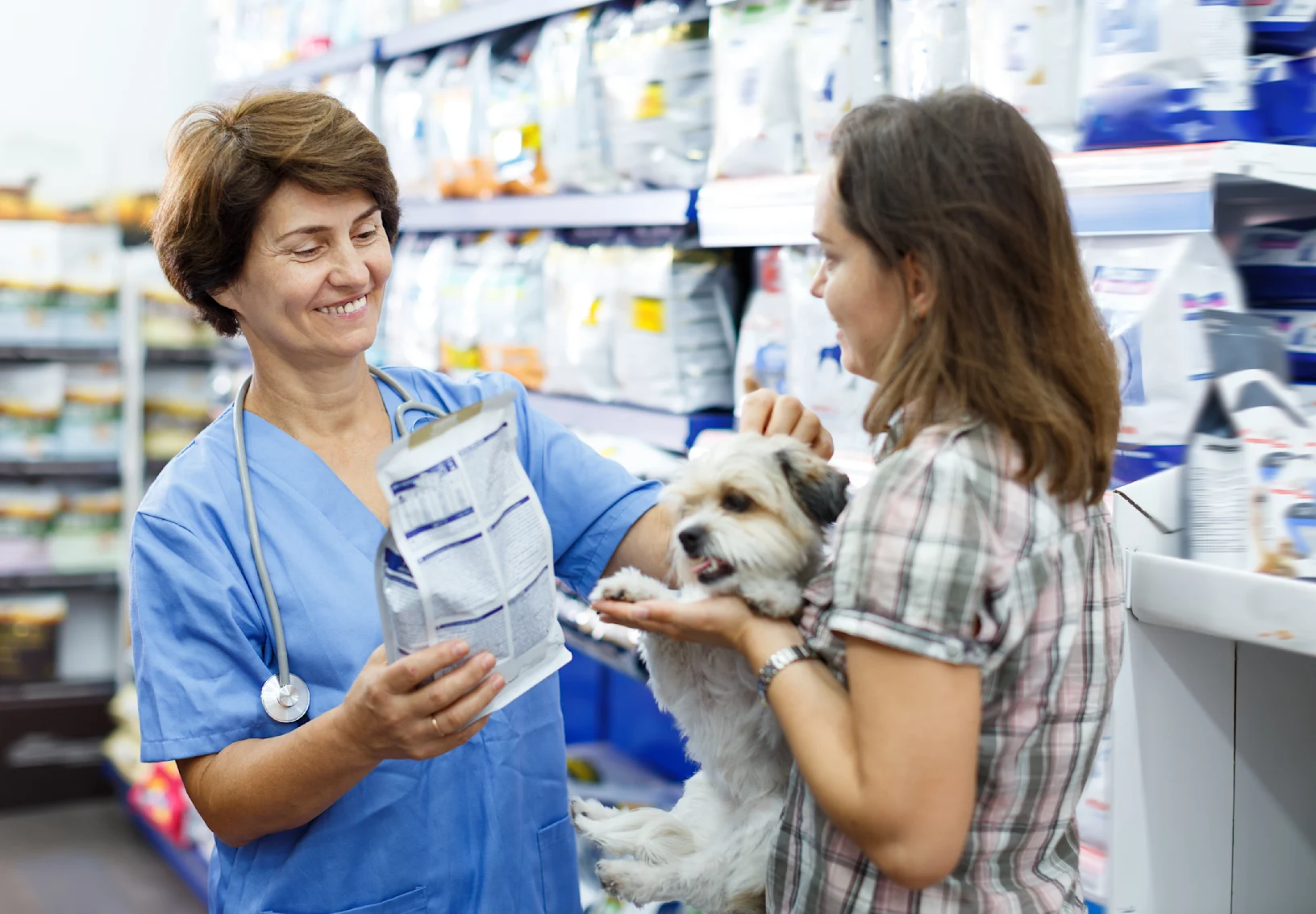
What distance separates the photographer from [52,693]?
16.9 ft

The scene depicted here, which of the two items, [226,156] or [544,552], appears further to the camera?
[226,156]

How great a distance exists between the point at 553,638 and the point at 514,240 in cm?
241

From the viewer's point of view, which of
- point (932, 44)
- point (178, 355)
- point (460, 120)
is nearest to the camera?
point (932, 44)

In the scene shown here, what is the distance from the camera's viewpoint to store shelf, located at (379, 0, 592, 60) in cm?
295

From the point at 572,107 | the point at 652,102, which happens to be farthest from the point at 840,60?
the point at 572,107

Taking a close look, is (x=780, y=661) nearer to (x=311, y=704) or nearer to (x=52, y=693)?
(x=311, y=704)

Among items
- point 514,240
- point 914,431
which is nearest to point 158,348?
point 514,240

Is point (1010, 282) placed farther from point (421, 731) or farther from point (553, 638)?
point (421, 731)

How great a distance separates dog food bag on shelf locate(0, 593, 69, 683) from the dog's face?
4.48 m

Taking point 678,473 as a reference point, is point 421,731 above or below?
below

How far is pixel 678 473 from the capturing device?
1.68 metres

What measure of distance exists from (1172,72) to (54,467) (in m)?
4.86

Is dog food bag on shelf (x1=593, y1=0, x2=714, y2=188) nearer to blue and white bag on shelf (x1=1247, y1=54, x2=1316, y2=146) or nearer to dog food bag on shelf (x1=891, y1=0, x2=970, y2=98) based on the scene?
dog food bag on shelf (x1=891, y1=0, x2=970, y2=98)

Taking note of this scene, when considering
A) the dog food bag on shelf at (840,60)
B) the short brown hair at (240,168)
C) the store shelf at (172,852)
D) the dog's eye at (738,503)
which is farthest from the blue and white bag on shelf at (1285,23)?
the store shelf at (172,852)
